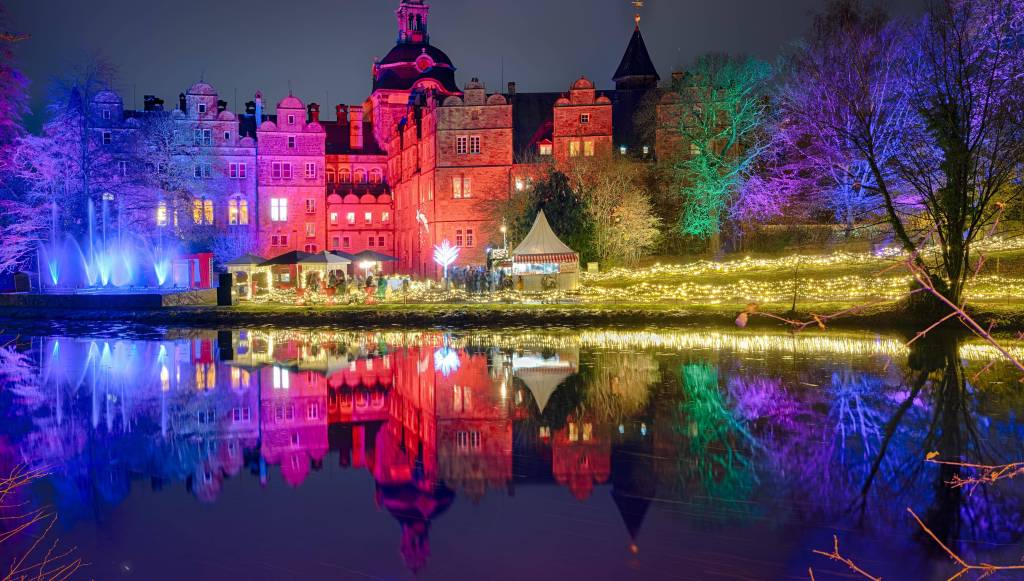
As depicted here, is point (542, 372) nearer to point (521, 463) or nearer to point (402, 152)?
point (521, 463)

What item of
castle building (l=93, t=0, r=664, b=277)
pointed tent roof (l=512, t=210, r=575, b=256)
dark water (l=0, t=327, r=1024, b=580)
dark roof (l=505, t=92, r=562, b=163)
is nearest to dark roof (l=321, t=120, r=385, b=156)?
castle building (l=93, t=0, r=664, b=277)

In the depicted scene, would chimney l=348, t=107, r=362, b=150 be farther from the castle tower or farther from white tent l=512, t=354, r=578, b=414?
white tent l=512, t=354, r=578, b=414

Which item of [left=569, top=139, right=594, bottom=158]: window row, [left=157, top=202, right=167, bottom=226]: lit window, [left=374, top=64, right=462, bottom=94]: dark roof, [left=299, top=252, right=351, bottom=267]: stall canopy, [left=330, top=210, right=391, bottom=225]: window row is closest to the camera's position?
[left=299, top=252, right=351, bottom=267]: stall canopy

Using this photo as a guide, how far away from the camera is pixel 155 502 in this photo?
390 inches

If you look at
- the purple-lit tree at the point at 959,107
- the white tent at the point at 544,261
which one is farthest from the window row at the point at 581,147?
the purple-lit tree at the point at 959,107

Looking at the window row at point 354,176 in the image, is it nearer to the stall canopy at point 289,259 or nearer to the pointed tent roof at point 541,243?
the stall canopy at point 289,259

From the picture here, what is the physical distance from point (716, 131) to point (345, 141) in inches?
1271

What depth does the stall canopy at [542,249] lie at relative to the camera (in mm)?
33469

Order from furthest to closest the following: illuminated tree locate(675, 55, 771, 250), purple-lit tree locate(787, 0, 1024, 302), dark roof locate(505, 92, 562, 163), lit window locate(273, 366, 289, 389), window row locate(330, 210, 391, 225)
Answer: window row locate(330, 210, 391, 225), dark roof locate(505, 92, 562, 163), illuminated tree locate(675, 55, 771, 250), purple-lit tree locate(787, 0, 1024, 302), lit window locate(273, 366, 289, 389)

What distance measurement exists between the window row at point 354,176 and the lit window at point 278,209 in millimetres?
6133

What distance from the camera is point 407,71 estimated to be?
66.9 meters

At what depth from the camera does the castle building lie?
167 ft

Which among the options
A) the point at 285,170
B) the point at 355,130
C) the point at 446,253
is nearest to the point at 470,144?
the point at 446,253

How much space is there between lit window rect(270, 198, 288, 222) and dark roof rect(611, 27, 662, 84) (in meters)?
26.8
